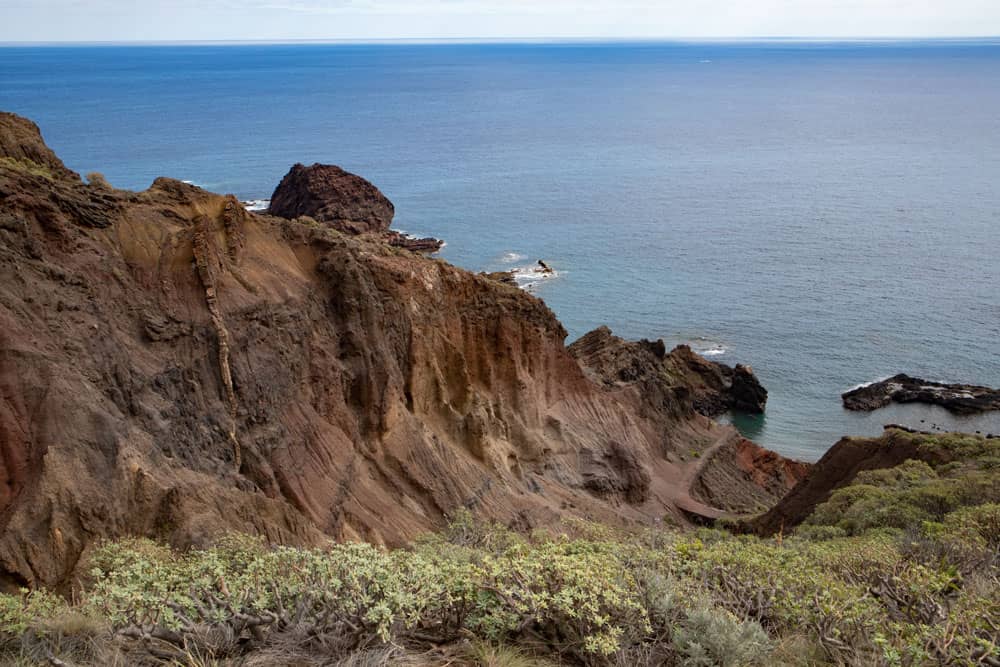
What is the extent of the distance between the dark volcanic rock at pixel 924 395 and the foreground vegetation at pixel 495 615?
166ft

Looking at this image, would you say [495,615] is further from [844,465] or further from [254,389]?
[844,465]

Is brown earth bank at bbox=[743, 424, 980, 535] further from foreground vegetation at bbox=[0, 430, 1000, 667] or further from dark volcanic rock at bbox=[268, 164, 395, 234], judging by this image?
dark volcanic rock at bbox=[268, 164, 395, 234]

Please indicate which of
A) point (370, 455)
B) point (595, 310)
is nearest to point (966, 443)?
point (370, 455)

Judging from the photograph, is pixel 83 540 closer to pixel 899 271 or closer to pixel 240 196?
pixel 899 271

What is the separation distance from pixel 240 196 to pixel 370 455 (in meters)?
95.1

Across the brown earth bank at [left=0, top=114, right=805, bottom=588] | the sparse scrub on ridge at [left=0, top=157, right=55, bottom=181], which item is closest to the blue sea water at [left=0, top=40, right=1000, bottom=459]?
the brown earth bank at [left=0, top=114, right=805, bottom=588]

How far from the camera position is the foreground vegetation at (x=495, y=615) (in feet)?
46.4

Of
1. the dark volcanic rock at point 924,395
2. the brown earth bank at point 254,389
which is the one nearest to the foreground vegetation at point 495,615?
the brown earth bank at point 254,389

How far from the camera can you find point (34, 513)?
2173cm

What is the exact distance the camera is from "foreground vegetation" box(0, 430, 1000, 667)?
1413cm

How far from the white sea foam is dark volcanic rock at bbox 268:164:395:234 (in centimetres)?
513

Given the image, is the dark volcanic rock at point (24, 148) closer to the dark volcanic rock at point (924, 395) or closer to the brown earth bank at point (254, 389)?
the brown earth bank at point (254, 389)

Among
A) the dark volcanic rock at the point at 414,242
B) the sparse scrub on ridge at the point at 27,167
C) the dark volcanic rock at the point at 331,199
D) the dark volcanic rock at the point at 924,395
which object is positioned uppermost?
the sparse scrub on ridge at the point at 27,167

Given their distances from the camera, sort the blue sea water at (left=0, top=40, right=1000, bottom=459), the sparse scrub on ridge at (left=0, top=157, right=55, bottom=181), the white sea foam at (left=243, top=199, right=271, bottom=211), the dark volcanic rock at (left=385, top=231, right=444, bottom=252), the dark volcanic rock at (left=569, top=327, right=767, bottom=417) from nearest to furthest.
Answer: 1. the sparse scrub on ridge at (left=0, top=157, right=55, bottom=181)
2. the dark volcanic rock at (left=569, top=327, right=767, bottom=417)
3. the blue sea water at (left=0, top=40, right=1000, bottom=459)
4. the dark volcanic rock at (left=385, top=231, right=444, bottom=252)
5. the white sea foam at (left=243, top=199, right=271, bottom=211)
